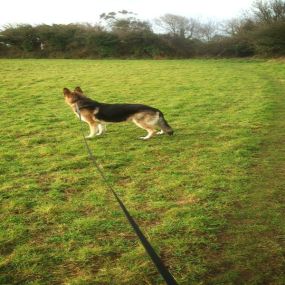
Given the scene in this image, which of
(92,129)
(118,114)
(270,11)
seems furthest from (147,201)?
(270,11)

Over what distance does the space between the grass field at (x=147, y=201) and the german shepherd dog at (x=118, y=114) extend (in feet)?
1.15

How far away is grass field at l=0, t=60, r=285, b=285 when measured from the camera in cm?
355

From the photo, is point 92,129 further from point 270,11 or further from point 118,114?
point 270,11

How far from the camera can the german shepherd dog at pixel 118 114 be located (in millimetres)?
8102

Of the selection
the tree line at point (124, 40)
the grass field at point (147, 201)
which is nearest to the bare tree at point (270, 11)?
the tree line at point (124, 40)

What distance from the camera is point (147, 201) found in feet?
16.5

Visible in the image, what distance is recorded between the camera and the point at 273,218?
4.45m

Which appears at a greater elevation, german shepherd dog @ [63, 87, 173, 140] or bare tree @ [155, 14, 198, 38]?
bare tree @ [155, 14, 198, 38]

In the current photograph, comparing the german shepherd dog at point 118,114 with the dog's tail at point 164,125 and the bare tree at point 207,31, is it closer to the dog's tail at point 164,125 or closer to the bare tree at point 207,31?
the dog's tail at point 164,125

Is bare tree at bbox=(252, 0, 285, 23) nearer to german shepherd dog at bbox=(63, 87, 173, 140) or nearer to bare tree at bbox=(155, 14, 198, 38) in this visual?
bare tree at bbox=(155, 14, 198, 38)

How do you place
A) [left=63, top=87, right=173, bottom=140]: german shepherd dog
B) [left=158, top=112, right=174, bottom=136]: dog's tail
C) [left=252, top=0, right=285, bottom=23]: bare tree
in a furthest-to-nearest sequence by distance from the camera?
[left=252, top=0, right=285, bottom=23]: bare tree
[left=158, top=112, right=174, bottom=136]: dog's tail
[left=63, top=87, right=173, bottom=140]: german shepherd dog

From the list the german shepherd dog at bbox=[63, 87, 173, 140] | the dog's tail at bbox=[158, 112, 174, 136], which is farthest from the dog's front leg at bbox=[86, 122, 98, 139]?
the dog's tail at bbox=[158, 112, 174, 136]

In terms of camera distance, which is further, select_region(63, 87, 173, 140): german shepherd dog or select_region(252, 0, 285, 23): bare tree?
select_region(252, 0, 285, 23): bare tree

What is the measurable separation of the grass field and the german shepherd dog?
0.35 metres
